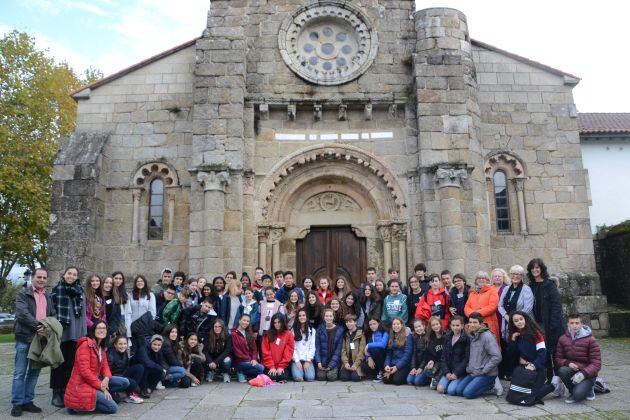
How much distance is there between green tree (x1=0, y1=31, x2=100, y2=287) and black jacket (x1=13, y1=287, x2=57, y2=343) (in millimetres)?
15210

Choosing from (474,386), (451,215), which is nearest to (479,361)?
(474,386)

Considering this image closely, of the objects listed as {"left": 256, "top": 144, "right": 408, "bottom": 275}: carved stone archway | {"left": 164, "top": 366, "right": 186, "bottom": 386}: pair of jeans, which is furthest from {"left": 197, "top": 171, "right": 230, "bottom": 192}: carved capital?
{"left": 164, "top": 366, "right": 186, "bottom": 386}: pair of jeans

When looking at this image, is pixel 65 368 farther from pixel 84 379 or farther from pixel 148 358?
pixel 148 358

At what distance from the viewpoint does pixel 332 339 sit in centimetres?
869

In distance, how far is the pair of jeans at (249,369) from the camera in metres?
8.30

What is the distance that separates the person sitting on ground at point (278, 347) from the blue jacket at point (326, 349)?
0.45 metres

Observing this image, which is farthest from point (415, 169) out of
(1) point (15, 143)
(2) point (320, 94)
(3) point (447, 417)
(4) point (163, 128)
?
(1) point (15, 143)

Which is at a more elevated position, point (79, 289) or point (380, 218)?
point (380, 218)

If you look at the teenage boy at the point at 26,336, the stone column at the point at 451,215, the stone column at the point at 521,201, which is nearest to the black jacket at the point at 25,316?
the teenage boy at the point at 26,336

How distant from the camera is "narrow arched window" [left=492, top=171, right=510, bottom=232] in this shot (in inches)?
529

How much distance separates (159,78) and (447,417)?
37.5 feet

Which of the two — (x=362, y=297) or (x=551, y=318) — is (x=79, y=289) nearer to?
(x=362, y=297)

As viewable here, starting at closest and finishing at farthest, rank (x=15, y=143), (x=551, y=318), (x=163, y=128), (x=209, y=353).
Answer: (x=551, y=318), (x=209, y=353), (x=163, y=128), (x=15, y=143)

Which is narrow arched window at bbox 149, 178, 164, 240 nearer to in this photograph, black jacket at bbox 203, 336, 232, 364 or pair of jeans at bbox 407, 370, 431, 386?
black jacket at bbox 203, 336, 232, 364
